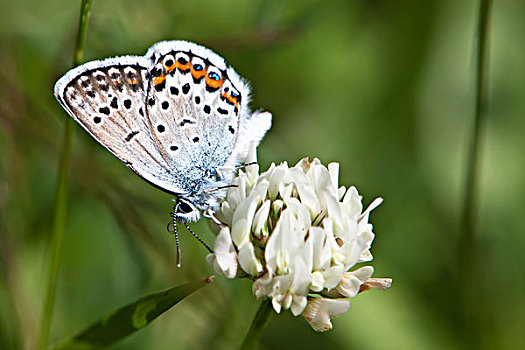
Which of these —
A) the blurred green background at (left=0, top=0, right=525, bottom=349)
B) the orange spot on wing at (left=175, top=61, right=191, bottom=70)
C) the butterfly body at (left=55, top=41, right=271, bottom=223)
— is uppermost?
the orange spot on wing at (left=175, top=61, right=191, bottom=70)

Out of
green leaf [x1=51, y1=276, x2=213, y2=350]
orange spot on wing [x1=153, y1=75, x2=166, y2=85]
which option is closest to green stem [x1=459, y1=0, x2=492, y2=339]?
orange spot on wing [x1=153, y1=75, x2=166, y2=85]

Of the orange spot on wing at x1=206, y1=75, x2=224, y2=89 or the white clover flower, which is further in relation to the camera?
the orange spot on wing at x1=206, y1=75, x2=224, y2=89

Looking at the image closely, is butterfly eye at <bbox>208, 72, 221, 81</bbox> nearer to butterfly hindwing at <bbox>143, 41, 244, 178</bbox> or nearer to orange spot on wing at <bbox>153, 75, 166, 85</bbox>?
butterfly hindwing at <bbox>143, 41, 244, 178</bbox>

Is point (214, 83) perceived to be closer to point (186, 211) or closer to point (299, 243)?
point (186, 211)

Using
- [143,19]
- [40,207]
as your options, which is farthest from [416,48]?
[40,207]

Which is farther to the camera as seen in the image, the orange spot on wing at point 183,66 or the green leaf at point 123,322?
the orange spot on wing at point 183,66

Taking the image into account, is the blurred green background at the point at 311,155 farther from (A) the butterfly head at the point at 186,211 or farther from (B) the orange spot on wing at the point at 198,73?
(B) the orange spot on wing at the point at 198,73

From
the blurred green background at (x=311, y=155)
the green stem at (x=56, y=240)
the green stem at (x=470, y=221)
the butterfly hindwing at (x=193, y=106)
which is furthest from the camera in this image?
the blurred green background at (x=311, y=155)

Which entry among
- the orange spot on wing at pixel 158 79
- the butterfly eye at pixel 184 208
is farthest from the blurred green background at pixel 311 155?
the orange spot on wing at pixel 158 79
